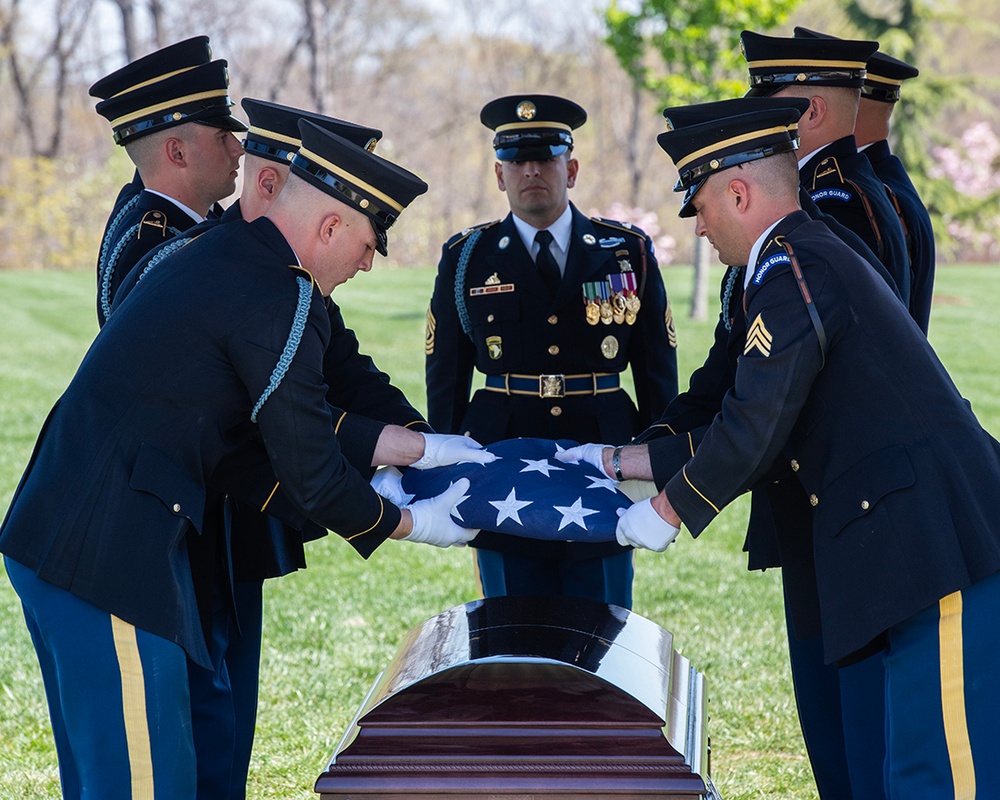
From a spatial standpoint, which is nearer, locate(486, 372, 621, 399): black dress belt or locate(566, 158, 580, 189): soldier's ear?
locate(486, 372, 621, 399): black dress belt

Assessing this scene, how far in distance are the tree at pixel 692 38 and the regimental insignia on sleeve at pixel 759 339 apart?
10818 millimetres

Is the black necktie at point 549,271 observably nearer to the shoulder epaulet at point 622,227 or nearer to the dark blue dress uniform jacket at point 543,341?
the dark blue dress uniform jacket at point 543,341

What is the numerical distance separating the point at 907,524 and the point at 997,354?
1299 centimetres

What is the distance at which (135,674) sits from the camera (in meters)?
2.50

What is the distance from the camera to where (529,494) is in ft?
9.64

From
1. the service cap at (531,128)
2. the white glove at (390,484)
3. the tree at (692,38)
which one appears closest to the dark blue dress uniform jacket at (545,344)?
the service cap at (531,128)

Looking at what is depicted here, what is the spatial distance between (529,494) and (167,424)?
0.89 m

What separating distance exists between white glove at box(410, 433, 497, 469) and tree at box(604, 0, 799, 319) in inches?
409

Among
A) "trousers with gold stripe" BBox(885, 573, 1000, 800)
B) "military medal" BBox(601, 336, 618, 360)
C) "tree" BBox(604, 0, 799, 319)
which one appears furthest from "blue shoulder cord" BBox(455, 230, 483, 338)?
"tree" BBox(604, 0, 799, 319)

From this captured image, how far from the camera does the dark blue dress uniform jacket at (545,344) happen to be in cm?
→ 400

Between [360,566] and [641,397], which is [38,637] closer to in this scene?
[641,397]

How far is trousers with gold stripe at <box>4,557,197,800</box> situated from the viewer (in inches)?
97.9

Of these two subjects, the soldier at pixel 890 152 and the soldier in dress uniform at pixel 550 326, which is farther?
the soldier in dress uniform at pixel 550 326

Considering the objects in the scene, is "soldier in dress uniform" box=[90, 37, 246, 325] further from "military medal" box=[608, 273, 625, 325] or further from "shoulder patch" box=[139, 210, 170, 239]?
"military medal" box=[608, 273, 625, 325]
